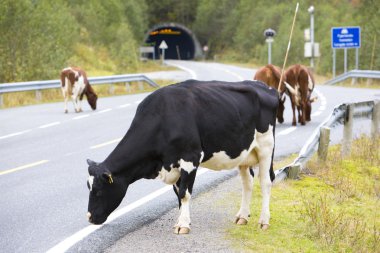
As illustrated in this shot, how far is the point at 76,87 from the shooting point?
21.3 metres

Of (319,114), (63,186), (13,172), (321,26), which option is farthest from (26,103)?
(321,26)

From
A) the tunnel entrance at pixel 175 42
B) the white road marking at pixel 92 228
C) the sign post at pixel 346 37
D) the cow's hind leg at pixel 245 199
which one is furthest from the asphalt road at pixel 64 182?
the tunnel entrance at pixel 175 42

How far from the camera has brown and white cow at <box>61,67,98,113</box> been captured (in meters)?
21.3

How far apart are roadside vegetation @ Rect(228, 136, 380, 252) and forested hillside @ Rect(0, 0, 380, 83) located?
19.9 meters

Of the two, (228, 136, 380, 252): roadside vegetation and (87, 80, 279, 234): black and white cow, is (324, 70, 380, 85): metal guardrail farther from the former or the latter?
(87, 80, 279, 234): black and white cow

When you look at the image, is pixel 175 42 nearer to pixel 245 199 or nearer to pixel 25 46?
pixel 25 46

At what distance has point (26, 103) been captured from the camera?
24.2 meters

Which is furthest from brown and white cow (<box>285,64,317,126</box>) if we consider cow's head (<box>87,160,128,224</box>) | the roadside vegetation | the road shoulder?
cow's head (<box>87,160,128,224</box>)

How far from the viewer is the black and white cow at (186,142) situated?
670cm

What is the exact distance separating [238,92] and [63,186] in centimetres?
357

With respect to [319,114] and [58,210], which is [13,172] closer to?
[58,210]

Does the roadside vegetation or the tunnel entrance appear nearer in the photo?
the roadside vegetation

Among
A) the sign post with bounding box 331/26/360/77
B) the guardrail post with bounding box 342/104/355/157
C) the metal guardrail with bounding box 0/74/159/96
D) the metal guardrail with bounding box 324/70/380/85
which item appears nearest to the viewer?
the guardrail post with bounding box 342/104/355/157

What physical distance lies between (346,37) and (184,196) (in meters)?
30.6
